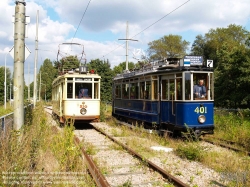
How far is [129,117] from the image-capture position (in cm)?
1541

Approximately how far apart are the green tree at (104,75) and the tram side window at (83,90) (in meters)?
29.3

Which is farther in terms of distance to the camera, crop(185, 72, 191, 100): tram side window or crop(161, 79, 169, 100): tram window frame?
→ crop(161, 79, 169, 100): tram window frame

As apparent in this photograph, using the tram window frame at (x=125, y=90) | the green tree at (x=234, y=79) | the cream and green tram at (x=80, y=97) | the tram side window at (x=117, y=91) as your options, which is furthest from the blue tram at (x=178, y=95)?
the green tree at (x=234, y=79)

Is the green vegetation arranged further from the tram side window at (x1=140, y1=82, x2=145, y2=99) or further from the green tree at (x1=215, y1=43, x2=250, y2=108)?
the green tree at (x1=215, y1=43, x2=250, y2=108)

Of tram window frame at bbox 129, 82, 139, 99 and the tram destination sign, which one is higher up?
the tram destination sign

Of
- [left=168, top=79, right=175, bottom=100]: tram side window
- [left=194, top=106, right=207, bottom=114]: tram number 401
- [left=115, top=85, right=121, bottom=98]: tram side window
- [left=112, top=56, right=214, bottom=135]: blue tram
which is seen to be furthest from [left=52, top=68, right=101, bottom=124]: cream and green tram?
[left=194, top=106, right=207, bottom=114]: tram number 401

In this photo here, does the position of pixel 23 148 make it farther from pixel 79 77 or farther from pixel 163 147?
pixel 79 77

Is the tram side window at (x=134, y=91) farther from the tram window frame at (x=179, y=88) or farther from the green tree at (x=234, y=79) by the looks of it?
the green tree at (x=234, y=79)

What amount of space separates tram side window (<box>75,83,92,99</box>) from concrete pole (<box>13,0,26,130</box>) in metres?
6.57

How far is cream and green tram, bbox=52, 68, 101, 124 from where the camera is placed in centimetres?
1452

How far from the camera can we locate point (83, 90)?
14.9 meters

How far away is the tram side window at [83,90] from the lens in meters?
14.7

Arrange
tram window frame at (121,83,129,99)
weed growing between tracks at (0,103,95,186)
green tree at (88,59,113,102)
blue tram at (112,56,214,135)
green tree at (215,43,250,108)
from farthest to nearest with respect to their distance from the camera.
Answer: green tree at (88,59,113,102), green tree at (215,43,250,108), tram window frame at (121,83,129,99), blue tram at (112,56,214,135), weed growing between tracks at (0,103,95,186)

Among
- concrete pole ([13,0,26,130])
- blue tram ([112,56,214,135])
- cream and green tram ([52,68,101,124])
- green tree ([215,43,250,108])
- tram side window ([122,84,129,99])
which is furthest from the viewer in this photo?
green tree ([215,43,250,108])
